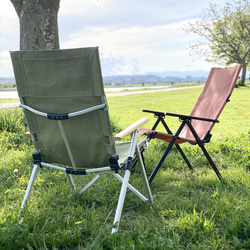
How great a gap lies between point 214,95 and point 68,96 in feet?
7.46

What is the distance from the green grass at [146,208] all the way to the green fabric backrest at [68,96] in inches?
18.9

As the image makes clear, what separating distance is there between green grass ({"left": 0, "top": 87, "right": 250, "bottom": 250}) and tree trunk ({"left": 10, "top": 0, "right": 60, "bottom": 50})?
181 cm

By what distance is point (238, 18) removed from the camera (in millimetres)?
26281

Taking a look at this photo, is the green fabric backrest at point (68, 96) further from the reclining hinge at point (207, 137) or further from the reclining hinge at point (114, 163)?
the reclining hinge at point (207, 137)

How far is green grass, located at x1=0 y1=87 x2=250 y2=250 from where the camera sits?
1806 millimetres

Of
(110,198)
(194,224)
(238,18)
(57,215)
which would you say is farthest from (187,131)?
(238,18)

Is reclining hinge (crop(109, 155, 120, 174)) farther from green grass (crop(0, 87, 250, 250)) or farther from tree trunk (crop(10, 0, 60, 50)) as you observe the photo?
tree trunk (crop(10, 0, 60, 50))

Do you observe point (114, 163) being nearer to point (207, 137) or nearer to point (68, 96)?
point (68, 96)

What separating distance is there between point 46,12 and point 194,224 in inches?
163

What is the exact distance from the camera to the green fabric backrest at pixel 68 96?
6.39 ft

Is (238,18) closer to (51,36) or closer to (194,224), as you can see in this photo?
(51,36)

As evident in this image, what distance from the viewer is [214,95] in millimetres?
3764

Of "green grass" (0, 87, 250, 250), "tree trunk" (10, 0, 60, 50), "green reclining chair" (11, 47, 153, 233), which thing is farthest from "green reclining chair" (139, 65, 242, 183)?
"tree trunk" (10, 0, 60, 50)

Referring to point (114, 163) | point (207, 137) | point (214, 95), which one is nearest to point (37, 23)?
point (214, 95)
